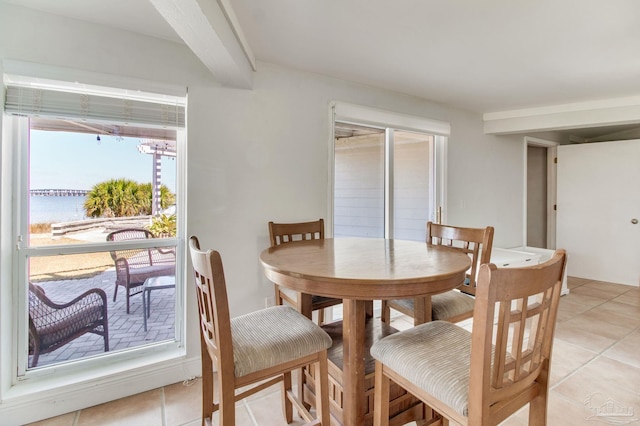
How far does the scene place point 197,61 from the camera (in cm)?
204

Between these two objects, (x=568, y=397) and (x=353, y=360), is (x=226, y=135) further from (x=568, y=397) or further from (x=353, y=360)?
(x=568, y=397)

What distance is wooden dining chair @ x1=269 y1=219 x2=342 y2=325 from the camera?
5.65ft

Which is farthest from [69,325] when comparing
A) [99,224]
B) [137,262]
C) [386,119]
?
[386,119]

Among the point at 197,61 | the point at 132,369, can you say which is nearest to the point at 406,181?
the point at 197,61

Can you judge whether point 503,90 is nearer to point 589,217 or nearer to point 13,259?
point 589,217

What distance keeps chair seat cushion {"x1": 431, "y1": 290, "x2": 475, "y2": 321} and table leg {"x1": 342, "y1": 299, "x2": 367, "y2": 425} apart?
0.56 m

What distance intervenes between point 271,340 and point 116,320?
4.64ft

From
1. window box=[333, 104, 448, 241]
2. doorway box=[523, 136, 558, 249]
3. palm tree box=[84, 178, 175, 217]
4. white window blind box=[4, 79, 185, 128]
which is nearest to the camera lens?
white window blind box=[4, 79, 185, 128]

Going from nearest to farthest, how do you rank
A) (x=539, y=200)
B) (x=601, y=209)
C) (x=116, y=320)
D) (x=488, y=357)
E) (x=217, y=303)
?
(x=488, y=357), (x=217, y=303), (x=116, y=320), (x=601, y=209), (x=539, y=200)

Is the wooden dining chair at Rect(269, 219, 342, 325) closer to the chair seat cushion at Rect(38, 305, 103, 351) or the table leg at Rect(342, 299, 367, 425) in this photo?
the table leg at Rect(342, 299, 367, 425)

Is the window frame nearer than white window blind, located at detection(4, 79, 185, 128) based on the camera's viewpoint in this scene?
No

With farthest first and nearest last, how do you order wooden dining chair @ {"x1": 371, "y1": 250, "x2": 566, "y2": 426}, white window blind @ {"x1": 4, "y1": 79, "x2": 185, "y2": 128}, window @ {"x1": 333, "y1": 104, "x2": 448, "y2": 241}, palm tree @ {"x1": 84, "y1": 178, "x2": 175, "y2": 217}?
window @ {"x1": 333, "y1": 104, "x2": 448, "y2": 241}, palm tree @ {"x1": 84, "y1": 178, "x2": 175, "y2": 217}, white window blind @ {"x1": 4, "y1": 79, "x2": 185, "y2": 128}, wooden dining chair @ {"x1": 371, "y1": 250, "x2": 566, "y2": 426}

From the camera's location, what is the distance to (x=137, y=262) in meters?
2.03

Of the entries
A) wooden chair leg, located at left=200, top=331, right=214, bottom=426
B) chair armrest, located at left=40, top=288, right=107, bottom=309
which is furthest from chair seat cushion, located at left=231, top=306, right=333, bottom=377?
chair armrest, located at left=40, top=288, right=107, bottom=309
